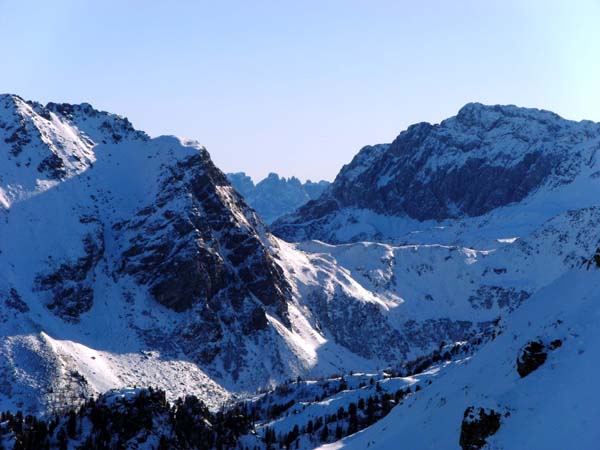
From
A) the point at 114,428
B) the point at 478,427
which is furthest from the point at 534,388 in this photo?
the point at 114,428

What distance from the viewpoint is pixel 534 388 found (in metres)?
48.8

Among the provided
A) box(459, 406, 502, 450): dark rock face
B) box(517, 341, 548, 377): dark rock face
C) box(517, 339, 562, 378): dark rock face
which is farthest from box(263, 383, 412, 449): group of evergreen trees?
box(459, 406, 502, 450): dark rock face

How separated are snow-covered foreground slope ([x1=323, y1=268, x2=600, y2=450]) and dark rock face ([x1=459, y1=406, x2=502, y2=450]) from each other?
0.34 meters

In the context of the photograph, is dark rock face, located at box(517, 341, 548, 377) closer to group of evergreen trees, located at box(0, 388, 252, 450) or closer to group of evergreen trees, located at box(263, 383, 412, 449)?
group of evergreen trees, located at box(0, 388, 252, 450)

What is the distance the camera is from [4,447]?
75125 mm

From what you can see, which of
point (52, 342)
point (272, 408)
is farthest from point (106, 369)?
point (272, 408)

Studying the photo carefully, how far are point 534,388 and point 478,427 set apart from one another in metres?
4.52

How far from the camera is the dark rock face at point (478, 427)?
47.3 m

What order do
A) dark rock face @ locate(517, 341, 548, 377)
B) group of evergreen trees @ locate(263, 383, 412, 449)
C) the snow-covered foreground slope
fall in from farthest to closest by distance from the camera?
group of evergreen trees @ locate(263, 383, 412, 449), dark rock face @ locate(517, 341, 548, 377), the snow-covered foreground slope

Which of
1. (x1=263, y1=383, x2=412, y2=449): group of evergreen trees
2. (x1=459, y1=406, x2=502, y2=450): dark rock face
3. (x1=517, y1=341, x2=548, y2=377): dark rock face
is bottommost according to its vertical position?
(x1=263, y1=383, x2=412, y2=449): group of evergreen trees

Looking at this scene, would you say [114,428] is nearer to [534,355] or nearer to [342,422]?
[534,355]

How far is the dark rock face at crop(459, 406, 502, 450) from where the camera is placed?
47281mm

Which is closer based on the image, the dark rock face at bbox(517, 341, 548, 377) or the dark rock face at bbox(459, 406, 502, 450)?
the dark rock face at bbox(459, 406, 502, 450)

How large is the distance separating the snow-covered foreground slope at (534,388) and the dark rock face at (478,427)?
0.34m
